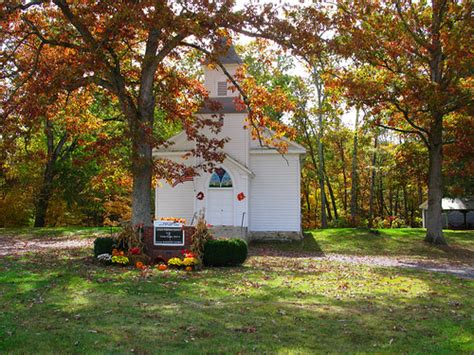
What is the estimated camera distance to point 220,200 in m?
20.9

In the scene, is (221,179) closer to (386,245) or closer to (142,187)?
(142,187)

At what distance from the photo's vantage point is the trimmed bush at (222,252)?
12859mm

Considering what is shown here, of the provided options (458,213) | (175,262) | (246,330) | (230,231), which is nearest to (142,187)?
(175,262)

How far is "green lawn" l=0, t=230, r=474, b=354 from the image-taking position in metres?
5.63

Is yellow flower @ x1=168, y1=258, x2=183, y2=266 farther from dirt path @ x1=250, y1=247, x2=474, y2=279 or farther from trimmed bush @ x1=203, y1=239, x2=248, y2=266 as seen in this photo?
dirt path @ x1=250, y1=247, x2=474, y2=279

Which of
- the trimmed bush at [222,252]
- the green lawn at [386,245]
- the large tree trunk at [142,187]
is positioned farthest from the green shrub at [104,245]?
the green lawn at [386,245]

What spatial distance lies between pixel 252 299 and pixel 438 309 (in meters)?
3.22

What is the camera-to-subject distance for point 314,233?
25.6 metres

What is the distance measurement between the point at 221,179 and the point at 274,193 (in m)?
2.81

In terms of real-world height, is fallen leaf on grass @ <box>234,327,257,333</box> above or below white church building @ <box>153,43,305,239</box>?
below

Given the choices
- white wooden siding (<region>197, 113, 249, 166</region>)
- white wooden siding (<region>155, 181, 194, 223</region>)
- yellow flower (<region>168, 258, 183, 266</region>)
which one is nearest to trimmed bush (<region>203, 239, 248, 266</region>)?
yellow flower (<region>168, 258, 183, 266</region>)

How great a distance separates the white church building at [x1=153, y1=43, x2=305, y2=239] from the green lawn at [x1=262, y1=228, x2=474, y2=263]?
5.11 feet

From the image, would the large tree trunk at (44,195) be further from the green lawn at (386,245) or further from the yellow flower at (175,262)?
the yellow flower at (175,262)

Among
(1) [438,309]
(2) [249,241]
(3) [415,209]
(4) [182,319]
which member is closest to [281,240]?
(2) [249,241]
